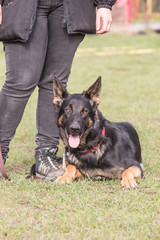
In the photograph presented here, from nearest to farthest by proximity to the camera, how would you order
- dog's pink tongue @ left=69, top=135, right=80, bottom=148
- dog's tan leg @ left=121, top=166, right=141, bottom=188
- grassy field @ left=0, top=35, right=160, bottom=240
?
grassy field @ left=0, top=35, right=160, bottom=240 < dog's tan leg @ left=121, top=166, right=141, bottom=188 < dog's pink tongue @ left=69, top=135, right=80, bottom=148

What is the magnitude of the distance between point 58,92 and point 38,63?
0.36m

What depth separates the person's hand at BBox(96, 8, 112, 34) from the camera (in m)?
3.91

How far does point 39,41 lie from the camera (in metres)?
3.85

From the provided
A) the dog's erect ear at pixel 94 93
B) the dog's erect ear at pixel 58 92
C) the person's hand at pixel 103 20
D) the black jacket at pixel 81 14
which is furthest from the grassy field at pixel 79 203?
the person's hand at pixel 103 20

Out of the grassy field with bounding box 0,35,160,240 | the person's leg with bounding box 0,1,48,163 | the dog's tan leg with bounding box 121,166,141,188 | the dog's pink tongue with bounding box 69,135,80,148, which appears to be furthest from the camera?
the dog's pink tongue with bounding box 69,135,80,148

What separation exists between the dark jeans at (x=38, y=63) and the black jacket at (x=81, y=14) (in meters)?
0.11

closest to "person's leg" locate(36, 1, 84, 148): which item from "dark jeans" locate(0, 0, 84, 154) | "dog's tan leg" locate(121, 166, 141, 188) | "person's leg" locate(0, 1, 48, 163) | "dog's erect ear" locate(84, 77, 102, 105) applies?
"dark jeans" locate(0, 0, 84, 154)

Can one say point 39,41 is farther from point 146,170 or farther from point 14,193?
point 146,170

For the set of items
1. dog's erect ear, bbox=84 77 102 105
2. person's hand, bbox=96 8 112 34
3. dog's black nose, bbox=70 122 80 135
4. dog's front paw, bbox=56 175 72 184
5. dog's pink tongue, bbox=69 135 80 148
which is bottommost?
dog's front paw, bbox=56 175 72 184

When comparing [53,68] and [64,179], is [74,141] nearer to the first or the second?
[64,179]

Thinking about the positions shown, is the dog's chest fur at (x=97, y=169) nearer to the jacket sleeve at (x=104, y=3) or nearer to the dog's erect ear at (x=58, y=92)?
the dog's erect ear at (x=58, y=92)

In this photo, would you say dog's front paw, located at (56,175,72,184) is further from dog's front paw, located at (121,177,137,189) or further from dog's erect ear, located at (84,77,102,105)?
dog's erect ear, located at (84,77,102,105)

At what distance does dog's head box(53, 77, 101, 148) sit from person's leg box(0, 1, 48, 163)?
9.9 inches

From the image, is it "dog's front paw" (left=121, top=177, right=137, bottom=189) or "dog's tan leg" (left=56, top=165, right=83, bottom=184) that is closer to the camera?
"dog's front paw" (left=121, top=177, right=137, bottom=189)
